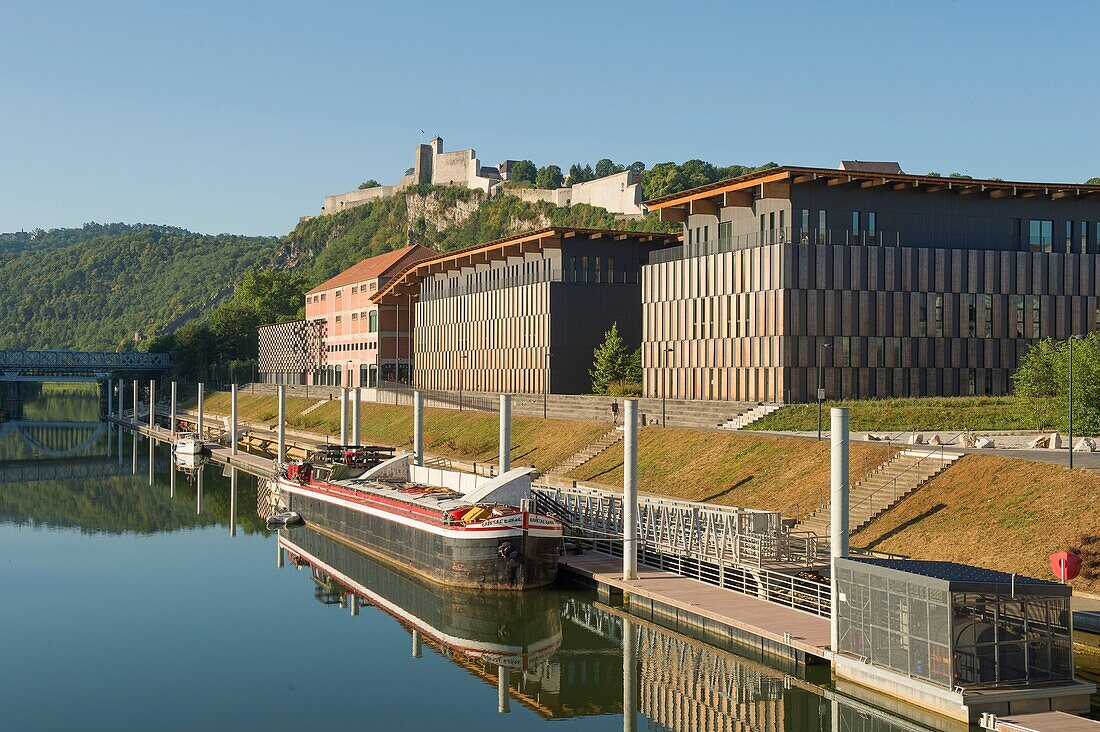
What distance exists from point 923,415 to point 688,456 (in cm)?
1505

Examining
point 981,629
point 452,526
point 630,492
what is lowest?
point 452,526

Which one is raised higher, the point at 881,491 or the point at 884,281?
the point at 884,281

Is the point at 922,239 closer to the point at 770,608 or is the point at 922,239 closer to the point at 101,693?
the point at 770,608

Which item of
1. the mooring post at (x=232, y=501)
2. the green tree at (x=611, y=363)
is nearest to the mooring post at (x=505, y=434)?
the mooring post at (x=232, y=501)

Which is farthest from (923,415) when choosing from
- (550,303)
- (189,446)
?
(189,446)

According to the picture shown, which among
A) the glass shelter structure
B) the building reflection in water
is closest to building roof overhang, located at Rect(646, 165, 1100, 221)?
the building reflection in water

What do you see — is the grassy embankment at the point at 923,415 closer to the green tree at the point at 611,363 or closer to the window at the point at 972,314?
the window at the point at 972,314

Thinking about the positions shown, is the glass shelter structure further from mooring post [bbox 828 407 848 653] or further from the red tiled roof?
the red tiled roof

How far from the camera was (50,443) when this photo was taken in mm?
133250

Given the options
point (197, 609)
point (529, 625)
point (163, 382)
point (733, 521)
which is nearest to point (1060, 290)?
point (733, 521)

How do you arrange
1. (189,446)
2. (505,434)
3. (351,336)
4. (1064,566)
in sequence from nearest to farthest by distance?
1. (1064,566)
2. (505,434)
3. (189,446)
4. (351,336)

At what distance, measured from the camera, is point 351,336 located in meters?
148

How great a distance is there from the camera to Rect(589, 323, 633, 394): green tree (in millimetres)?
97125

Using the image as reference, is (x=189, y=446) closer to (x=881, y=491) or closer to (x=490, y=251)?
(x=490, y=251)
